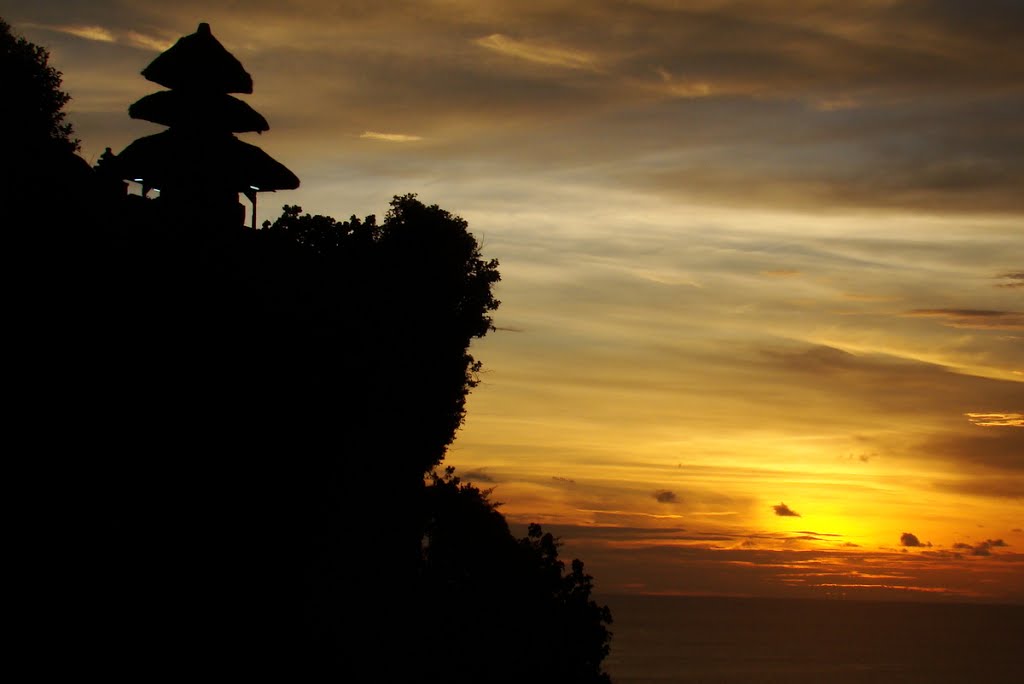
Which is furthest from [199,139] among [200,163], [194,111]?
[194,111]

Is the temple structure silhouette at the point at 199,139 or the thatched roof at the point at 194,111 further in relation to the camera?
the thatched roof at the point at 194,111

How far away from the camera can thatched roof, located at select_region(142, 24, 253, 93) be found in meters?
29.1

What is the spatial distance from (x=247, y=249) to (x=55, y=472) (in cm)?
1036

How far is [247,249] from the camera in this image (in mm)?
28453

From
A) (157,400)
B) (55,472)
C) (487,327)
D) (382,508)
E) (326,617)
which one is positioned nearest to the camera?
(55,472)

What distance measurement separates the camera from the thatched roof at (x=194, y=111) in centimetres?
2898

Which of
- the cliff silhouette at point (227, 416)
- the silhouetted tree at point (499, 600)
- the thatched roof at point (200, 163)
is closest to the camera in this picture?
the cliff silhouette at point (227, 416)

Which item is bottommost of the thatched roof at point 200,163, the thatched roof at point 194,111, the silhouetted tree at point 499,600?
the silhouetted tree at point 499,600

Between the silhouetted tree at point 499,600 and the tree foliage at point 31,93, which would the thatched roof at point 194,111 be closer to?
the tree foliage at point 31,93

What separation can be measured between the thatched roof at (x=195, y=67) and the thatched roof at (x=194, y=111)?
0.86ft

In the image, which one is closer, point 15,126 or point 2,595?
point 2,595

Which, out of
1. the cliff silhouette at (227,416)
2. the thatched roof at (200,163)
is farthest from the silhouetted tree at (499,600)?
the thatched roof at (200,163)

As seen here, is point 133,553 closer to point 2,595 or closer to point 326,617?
point 2,595

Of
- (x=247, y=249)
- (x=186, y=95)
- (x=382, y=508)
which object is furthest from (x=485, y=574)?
(x=186, y=95)
